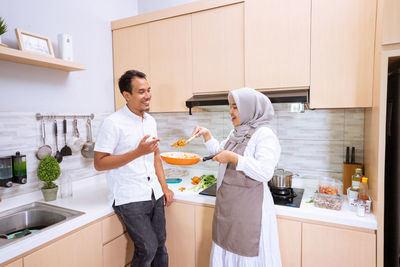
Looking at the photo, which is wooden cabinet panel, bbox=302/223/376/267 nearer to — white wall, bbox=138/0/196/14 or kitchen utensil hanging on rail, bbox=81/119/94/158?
kitchen utensil hanging on rail, bbox=81/119/94/158

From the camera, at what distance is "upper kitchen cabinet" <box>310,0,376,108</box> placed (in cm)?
153

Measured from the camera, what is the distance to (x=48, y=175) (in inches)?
68.3

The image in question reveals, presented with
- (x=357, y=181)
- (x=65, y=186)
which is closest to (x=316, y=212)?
(x=357, y=181)

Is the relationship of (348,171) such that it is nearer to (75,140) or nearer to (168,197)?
(168,197)

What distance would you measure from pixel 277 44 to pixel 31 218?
2.05 m

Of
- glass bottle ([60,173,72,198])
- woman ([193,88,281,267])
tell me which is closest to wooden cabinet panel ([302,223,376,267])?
woman ([193,88,281,267])

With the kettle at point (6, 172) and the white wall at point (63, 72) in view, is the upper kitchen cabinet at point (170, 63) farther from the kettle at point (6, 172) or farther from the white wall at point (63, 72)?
the kettle at point (6, 172)

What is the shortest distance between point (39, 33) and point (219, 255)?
6.59 feet

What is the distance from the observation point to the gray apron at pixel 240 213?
137 centimetres

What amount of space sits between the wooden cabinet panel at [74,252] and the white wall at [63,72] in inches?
38.4

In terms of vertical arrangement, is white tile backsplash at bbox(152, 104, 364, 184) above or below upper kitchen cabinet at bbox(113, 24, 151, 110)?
below

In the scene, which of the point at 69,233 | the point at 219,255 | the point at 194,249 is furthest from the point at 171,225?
the point at 69,233

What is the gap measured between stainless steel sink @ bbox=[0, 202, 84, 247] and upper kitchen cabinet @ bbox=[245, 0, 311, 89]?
155 cm

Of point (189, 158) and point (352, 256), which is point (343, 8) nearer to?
point (189, 158)
